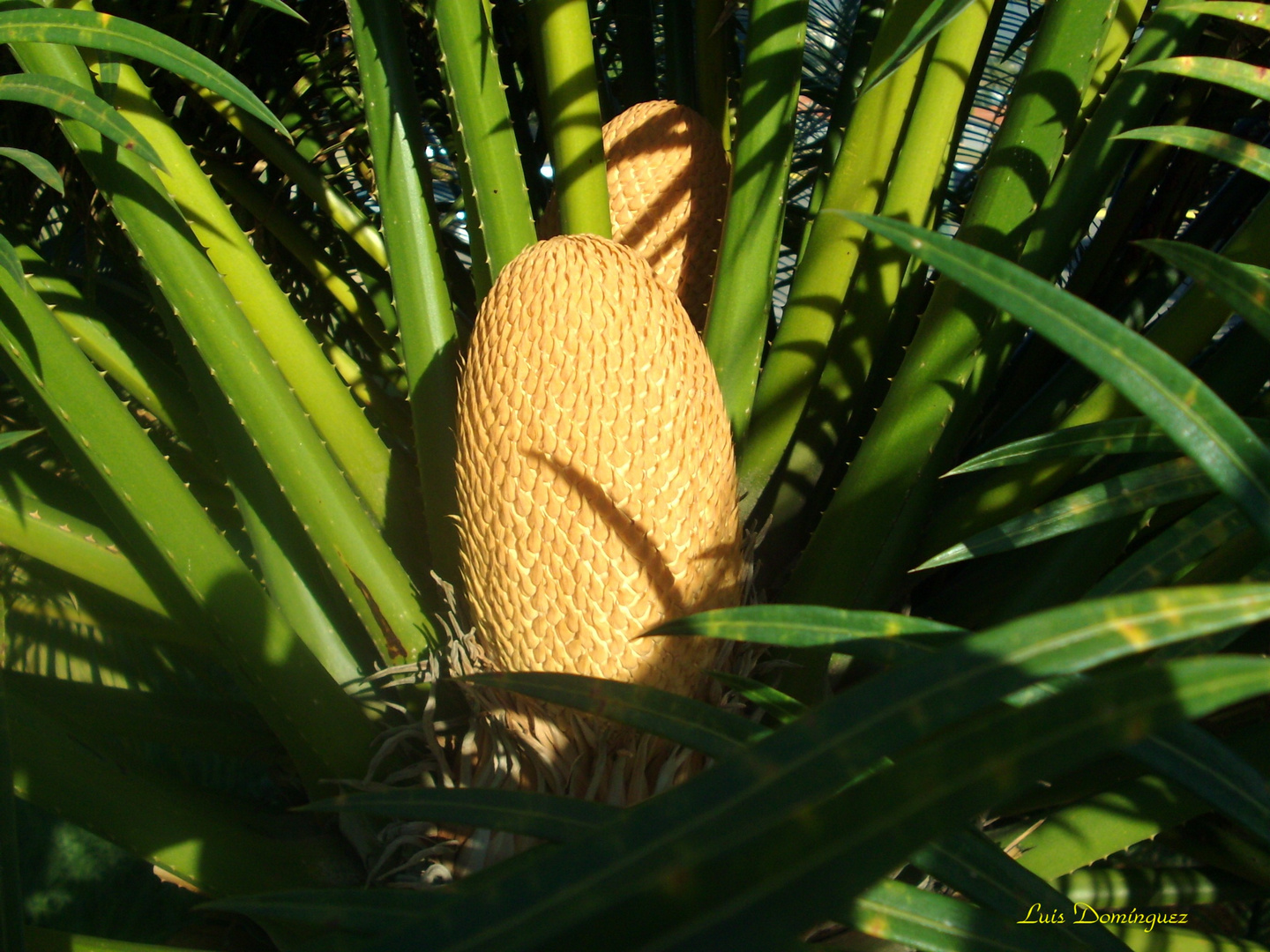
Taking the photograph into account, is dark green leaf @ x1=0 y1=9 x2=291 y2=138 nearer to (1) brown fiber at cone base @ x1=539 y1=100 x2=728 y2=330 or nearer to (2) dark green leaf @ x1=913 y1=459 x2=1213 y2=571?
(1) brown fiber at cone base @ x1=539 y1=100 x2=728 y2=330

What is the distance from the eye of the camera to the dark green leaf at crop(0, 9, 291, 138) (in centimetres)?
60

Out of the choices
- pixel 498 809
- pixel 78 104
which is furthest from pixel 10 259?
pixel 498 809

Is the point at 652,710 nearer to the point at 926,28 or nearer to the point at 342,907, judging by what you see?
the point at 342,907

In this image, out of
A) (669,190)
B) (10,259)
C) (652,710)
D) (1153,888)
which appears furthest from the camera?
(669,190)

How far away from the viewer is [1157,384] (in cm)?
35

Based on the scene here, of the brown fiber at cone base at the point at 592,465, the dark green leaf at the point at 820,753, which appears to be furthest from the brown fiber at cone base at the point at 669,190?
the dark green leaf at the point at 820,753

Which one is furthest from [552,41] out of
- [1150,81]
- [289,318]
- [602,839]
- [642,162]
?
[602,839]

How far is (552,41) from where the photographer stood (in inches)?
30.8

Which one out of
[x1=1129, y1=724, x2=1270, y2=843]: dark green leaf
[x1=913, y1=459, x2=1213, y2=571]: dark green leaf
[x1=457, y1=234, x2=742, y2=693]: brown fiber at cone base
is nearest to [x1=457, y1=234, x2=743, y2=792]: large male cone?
[x1=457, y1=234, x2=742, y2=693]: brown fiber at cone base

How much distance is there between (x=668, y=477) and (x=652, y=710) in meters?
0.21

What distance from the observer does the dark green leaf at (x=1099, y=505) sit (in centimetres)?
45

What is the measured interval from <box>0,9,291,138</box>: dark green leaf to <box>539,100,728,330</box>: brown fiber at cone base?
0.37 metres

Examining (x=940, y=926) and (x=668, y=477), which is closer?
Answer: (x=940, y=926)

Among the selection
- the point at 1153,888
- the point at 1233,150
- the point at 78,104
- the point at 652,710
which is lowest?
the point at 1153,888
